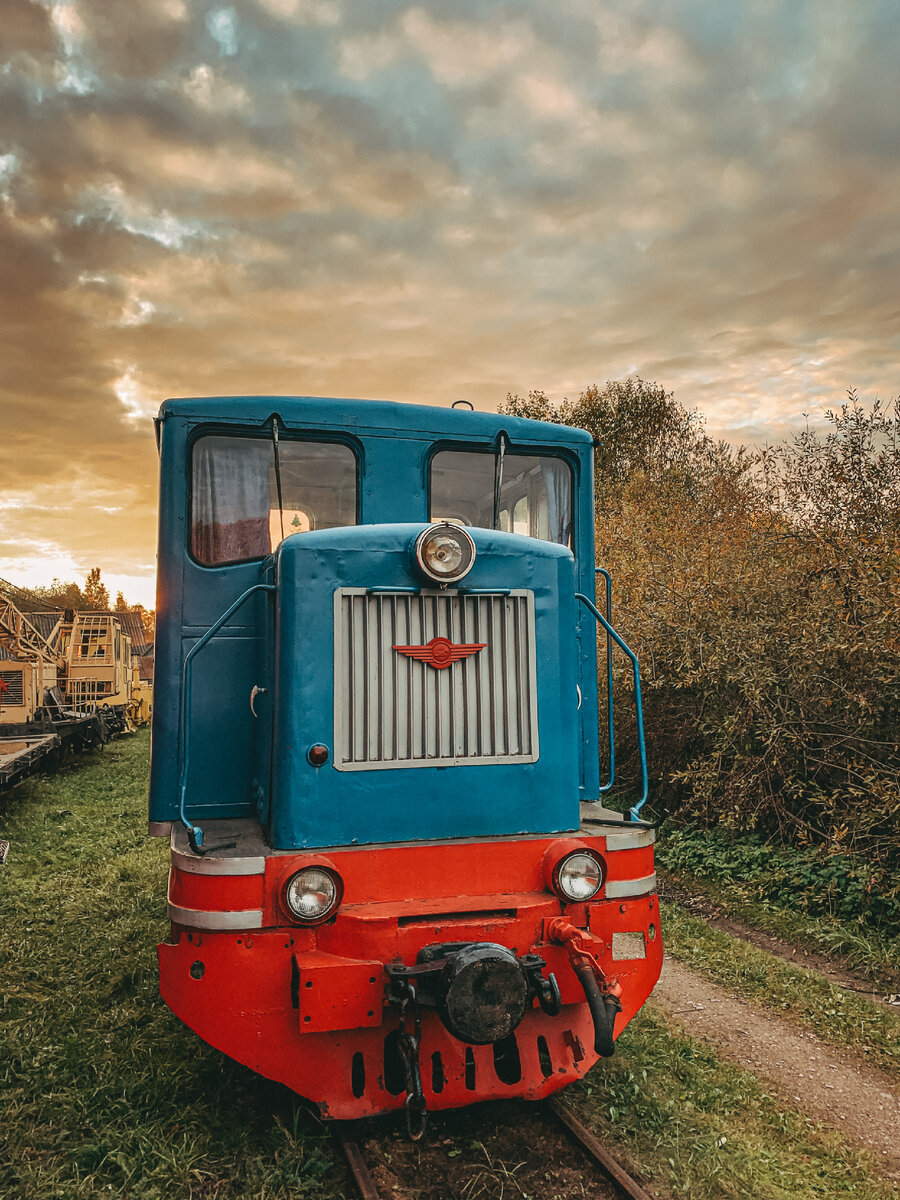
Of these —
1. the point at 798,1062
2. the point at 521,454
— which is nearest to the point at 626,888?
the point at 798,1062

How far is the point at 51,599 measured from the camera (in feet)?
258

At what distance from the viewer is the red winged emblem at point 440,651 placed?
11.1ft

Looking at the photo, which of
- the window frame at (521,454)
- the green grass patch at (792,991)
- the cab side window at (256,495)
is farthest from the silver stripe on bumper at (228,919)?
the green grass patch at (792,991)

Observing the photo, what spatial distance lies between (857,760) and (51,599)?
8342cm

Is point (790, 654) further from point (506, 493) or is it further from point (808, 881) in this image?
point (506, 493)

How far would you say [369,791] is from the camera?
10.9 ft

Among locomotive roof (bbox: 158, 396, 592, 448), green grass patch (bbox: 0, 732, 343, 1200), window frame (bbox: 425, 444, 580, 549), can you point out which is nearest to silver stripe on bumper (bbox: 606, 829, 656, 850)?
window frame (bbox: 425, 444, 580, 549)

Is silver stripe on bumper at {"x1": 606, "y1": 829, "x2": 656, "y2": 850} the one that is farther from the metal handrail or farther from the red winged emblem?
the metal handrail

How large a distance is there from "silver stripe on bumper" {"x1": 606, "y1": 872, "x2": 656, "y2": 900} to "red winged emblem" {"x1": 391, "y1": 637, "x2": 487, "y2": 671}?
1.15 m

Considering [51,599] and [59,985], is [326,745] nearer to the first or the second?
[59,985]

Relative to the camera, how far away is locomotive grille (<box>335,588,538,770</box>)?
334 cm

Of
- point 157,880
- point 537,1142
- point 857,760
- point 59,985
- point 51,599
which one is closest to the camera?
point 537,1142

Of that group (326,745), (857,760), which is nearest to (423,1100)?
(326,745)

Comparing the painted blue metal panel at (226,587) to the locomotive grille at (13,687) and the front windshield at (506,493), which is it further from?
the locomotive grille at (13,687)
